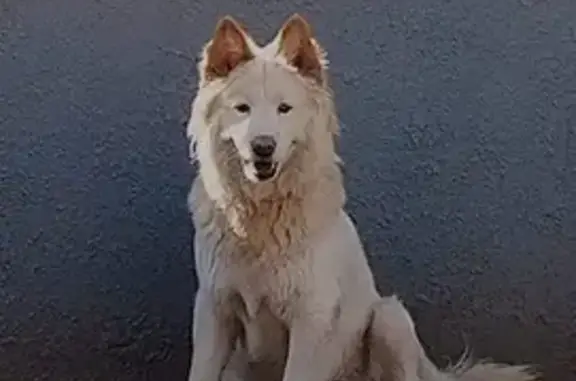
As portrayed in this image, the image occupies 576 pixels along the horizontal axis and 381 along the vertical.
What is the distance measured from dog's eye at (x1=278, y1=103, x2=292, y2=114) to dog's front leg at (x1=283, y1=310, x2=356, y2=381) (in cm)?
42

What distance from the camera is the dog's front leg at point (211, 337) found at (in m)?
2.61

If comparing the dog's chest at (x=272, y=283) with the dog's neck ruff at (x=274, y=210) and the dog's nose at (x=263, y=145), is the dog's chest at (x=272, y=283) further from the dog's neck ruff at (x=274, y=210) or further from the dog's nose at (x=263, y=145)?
the dog's nose at (x=263, y=145)

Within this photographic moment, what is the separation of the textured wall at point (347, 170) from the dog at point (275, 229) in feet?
1.51

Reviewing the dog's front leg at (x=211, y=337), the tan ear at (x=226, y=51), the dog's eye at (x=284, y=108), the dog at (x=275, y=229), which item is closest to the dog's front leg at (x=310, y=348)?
the dog at (x=275, y=229)

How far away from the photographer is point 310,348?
2.55 meters

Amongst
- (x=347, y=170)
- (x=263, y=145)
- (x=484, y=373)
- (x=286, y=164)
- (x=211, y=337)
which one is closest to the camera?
(x=263, y=145)

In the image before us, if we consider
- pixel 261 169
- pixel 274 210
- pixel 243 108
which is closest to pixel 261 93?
pixel 243 108

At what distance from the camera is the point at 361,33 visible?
311 cm

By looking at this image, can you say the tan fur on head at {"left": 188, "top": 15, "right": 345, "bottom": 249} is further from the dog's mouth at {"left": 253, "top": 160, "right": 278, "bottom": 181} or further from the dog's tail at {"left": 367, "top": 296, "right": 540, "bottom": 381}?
the dog's tail at {"left": 367, "top": 296, "right": 540, "bottom": 381}

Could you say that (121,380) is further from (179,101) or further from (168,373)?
(179,101)

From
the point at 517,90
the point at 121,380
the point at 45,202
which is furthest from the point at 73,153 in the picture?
the point at 517,90

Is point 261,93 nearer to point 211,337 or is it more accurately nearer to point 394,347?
point 211,337

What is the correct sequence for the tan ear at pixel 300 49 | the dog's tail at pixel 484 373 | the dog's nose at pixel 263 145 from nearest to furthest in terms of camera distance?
the dog's nose at pixel 263 145
the tan ear at pixel 300 49
the dog's tail at pixel 484 373

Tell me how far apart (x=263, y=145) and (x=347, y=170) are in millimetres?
774
